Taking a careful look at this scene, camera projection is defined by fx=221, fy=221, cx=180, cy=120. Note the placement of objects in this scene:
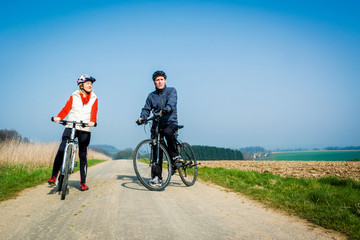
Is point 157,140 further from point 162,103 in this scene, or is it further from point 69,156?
point 69,156

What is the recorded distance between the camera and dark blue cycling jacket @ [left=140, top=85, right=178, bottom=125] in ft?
16.1

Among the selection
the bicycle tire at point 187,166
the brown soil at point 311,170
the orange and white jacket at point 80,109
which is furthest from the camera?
the brown soil at point 311,170

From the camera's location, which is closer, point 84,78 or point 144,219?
point 144,219

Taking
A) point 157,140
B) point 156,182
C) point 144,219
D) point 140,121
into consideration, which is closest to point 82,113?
point 140,121

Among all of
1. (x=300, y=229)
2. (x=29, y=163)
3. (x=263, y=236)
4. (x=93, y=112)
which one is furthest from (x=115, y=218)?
(x=29, y=163)

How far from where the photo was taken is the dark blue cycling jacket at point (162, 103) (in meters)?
4.89

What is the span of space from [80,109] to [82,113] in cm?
9

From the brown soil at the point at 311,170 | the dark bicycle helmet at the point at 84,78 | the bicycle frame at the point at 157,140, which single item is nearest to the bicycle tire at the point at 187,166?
the bicycle frame at the point at 157,140

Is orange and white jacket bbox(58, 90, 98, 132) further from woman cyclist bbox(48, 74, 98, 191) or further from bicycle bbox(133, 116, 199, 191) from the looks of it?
bicycle bbox(133, 116, 199, 191)

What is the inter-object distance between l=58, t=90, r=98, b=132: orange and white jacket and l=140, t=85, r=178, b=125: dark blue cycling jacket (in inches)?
41.6

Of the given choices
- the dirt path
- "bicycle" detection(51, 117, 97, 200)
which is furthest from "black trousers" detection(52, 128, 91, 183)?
the dirt path

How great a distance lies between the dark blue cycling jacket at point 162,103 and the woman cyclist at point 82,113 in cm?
109

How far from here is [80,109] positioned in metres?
4.43

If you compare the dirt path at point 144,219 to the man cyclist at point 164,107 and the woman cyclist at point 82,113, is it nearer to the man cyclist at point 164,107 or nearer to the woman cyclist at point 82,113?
the woman cyclist at point 82,113
